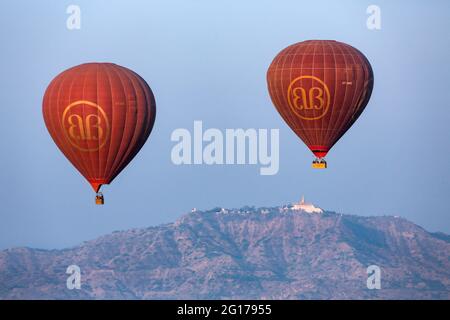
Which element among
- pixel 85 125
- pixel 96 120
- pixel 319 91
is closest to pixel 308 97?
pixel 319 91

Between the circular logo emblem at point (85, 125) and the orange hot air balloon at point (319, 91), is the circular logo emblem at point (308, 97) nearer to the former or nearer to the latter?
the orange hot air balloon at point (319, 91)

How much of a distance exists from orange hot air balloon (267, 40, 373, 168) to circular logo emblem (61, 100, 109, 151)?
524 inches

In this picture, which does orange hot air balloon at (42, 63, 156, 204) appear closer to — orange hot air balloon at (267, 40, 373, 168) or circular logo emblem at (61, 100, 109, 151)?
circular logo emblem at (61, 100, 109, 151)

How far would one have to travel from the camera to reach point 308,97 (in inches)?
3831

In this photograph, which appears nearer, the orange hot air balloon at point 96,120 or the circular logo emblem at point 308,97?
the orange hot air balloon at point 96,120

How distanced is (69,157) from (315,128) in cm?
1685

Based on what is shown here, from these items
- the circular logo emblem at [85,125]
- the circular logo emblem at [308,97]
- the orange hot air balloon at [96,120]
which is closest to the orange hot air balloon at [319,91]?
the circular logo emblem at [308,97]

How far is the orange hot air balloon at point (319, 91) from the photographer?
3816 inches

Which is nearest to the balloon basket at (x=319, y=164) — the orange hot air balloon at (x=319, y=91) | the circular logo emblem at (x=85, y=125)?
the orange hot air balloon at (x=319, y=91)

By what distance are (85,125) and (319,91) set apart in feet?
53.8

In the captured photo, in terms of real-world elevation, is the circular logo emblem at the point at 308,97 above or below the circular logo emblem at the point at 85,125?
above

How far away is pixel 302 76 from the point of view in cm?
9750
